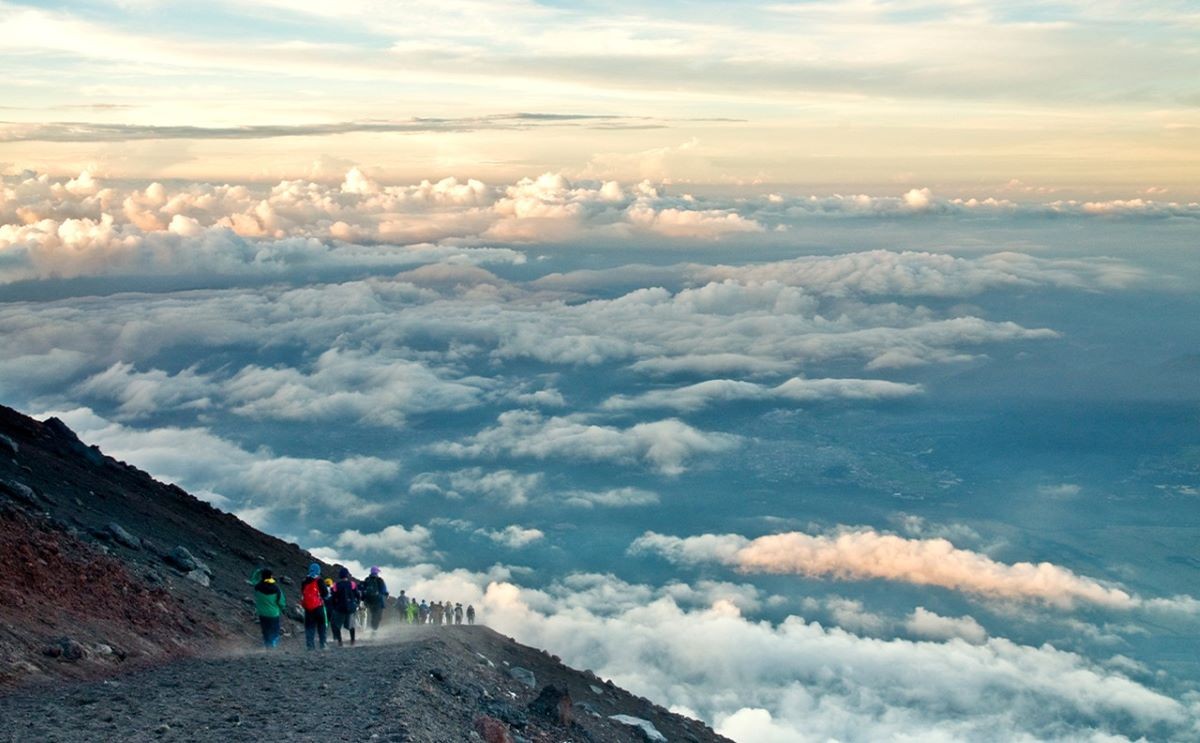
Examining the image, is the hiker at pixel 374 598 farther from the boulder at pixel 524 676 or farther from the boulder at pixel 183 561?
the boulder at pixel 183 561

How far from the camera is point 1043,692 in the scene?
18762cm

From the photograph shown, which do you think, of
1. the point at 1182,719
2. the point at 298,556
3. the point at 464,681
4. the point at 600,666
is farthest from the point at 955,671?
the point at 464,681

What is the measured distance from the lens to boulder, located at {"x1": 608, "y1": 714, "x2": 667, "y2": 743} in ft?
87.5

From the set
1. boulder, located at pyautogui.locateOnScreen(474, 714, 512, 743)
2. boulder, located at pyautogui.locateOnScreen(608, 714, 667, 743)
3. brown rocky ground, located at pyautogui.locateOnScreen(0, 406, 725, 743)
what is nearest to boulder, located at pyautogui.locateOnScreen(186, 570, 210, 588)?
brown rocky ground, located at pyautogui.locateOnScreen(0, 406, 725, 743)

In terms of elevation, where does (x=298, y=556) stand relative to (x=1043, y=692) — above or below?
above

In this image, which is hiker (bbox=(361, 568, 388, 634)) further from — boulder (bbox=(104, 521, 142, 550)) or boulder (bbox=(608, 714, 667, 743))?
boulder (bbox=(608, 714, 667, 743))

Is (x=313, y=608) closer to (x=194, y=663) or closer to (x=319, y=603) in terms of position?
(x=319, y=603)

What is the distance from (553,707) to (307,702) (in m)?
6.18

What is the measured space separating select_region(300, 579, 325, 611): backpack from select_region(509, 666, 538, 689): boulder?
17.8 feet

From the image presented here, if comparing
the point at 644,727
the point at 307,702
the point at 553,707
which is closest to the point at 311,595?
the point at 553,707

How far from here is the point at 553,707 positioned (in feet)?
75.8

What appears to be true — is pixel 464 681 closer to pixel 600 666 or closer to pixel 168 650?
pixel 168 650

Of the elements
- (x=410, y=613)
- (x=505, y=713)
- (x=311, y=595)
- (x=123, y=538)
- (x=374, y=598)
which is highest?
(x=311, y=595)

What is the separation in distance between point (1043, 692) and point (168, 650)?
190m
